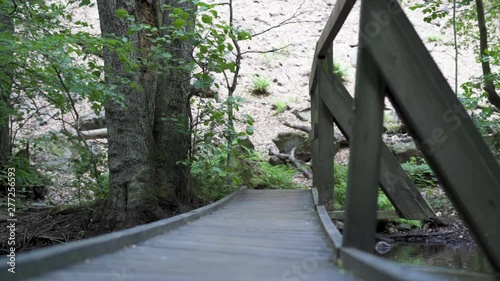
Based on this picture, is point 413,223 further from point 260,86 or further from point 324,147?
point 260,86

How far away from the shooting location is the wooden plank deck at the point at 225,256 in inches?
82.7

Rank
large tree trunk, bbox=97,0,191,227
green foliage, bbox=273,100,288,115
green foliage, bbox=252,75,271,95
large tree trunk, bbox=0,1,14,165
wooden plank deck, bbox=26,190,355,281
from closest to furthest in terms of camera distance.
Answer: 1. wooden plank deck, bbox=26,190,355,281
2. large tree trunk, bbox=0,1,14,165
3. large tree trunk, bbox=97,0,191,227
4. green foliage, bbox=273,100,288,115
5. green foliage, bbox=252,75,271,95

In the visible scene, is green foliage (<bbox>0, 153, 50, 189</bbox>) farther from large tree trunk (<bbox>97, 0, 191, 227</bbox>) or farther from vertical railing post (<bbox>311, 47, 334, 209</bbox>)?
vertical railing post (<bbox>311, 47, 334, 209</bbox>)

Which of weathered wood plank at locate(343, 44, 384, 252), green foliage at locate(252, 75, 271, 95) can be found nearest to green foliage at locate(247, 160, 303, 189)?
weathered wood plank at locate(343, 44, 384, 252)

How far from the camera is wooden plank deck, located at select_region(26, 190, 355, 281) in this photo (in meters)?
2.10

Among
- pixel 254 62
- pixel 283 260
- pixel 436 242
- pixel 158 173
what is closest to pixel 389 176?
pixel 436 242

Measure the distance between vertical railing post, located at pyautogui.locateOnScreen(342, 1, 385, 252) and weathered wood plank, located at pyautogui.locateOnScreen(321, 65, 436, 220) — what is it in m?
3.91

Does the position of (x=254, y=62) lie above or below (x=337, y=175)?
above

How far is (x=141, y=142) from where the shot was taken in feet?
20.7

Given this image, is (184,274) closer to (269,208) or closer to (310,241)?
(310,241)

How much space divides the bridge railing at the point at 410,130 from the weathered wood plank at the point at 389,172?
151 inches

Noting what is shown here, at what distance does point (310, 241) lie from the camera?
131 inches

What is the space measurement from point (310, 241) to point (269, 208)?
253 cm


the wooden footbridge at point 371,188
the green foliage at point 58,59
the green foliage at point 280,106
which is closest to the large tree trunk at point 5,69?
the green foliage at point 58,59
